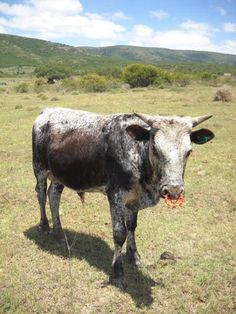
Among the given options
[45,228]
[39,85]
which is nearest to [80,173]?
[45,228]

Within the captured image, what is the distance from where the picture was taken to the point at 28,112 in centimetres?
2430

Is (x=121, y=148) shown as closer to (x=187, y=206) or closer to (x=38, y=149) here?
(x=38, y=149)

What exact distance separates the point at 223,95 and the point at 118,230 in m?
24.4

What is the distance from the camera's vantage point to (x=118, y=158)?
5.79 meters

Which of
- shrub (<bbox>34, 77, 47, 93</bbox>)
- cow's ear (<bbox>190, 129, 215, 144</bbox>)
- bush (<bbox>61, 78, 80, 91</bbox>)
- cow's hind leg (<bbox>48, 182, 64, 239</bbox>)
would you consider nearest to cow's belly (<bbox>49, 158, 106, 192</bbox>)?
cow's hind leg (<bbox>48, 182, 64, 239</bbox>)

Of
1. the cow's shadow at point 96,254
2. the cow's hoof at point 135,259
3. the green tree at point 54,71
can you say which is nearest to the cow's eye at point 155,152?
the cow's shadow at point 96,254

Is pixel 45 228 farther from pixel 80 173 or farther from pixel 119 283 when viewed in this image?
pixel 119 283

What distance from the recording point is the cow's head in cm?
463

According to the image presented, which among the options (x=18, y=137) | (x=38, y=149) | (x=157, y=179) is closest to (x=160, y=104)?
(x=18, y=137)

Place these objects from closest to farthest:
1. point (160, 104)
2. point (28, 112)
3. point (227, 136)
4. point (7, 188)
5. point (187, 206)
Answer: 1. point (187, 206)
2. point (7, 188)
3. point (227, 136)
4. point (28, 112)
5. point (160, 104)

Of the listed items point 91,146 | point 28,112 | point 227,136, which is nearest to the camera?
point 91,146

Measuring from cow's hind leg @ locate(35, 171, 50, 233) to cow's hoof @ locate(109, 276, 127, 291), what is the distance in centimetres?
225

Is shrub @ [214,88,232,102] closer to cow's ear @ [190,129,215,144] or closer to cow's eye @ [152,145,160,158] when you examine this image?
cow's ear @ [190,129,215,144]

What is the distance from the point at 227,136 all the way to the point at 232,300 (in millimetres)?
11589
